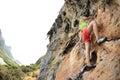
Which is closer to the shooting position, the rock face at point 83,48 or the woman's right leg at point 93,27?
the rock face at point 83,48

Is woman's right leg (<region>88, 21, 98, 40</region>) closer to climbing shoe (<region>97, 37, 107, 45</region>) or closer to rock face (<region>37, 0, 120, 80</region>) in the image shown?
climbing shoe (<region>97, 37, 107, 45</region>)

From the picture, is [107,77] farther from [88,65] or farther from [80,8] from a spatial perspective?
[80,8]

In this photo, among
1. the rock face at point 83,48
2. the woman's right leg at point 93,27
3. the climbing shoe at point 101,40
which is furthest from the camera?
the woman's right leg at point 93,27

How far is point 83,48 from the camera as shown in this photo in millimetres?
12750

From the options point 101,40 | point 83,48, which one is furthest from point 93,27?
point 83,48

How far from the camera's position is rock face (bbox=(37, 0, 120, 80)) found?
9734 mm

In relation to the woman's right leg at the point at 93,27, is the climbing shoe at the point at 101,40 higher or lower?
lower

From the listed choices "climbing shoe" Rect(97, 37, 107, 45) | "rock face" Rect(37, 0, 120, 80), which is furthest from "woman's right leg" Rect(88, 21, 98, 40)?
"rock face" Rect(37, 0, 120, 80)

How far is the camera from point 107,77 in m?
9.17

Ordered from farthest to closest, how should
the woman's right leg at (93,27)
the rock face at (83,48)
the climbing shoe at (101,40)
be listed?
1. the woman's right leg at (93,27)
2. the climbing shoe at (101,40)
3. the rock face at (83,48)

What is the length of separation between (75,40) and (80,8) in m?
2.75

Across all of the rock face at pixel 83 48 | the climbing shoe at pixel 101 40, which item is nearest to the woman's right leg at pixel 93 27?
the climbing shoe at pixel 101 40

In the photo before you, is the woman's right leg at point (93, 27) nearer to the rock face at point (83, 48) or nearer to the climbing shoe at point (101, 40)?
the climbing shoe at point (101, 40)

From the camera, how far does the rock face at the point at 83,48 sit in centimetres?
973
